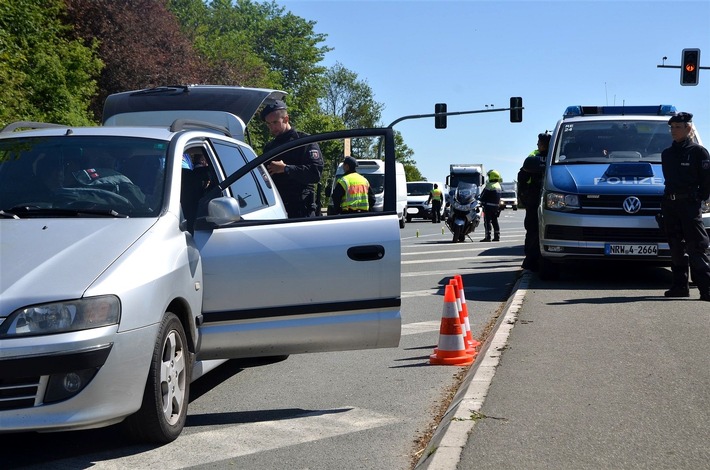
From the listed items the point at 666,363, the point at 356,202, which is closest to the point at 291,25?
the point at 356,202

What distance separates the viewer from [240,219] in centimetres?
638

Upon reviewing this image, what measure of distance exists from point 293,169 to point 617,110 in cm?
709

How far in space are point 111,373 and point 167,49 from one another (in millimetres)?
47581

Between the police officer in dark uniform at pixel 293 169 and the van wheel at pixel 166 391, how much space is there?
4071 mm

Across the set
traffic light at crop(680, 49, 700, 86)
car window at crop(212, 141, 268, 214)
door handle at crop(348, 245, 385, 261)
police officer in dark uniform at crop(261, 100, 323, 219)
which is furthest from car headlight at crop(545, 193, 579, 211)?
traffic light at crop(680, 49, 700, 86)

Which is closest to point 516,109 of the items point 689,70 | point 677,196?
point 689,70

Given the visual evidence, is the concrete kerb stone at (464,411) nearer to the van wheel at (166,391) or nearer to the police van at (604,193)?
the van wheel at (166,391)

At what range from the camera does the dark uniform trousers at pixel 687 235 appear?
37.8 feet

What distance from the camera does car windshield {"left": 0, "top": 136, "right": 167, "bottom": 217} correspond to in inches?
248

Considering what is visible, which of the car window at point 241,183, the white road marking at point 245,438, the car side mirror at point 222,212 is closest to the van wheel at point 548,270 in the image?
the car window at point 241,183

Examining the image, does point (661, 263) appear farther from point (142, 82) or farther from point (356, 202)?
point (142, 82)

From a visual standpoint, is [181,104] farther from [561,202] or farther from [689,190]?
[689,190]

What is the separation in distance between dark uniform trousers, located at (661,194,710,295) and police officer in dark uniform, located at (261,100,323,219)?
12.5ft

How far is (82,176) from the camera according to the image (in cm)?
659
